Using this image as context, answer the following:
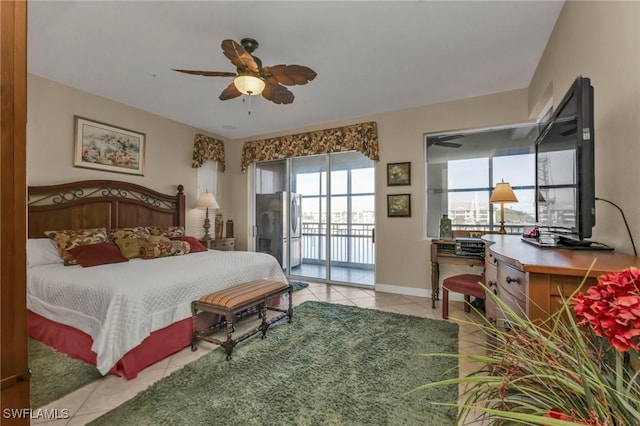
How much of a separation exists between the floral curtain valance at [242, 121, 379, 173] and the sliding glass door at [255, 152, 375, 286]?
257 millimetres

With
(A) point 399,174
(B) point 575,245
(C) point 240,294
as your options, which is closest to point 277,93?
(C) point 240,294

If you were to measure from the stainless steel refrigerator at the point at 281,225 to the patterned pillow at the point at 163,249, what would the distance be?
1.81 m

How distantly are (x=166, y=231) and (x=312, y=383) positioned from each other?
3.04 m

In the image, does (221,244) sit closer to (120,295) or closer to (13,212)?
(120,295)

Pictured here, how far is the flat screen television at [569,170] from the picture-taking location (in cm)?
126

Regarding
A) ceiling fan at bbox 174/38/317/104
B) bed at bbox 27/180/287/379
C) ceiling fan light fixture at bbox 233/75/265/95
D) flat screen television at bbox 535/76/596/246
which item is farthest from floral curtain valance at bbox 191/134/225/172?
flat screen television at bbox 535/76/596/246

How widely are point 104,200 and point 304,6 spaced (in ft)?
10.8

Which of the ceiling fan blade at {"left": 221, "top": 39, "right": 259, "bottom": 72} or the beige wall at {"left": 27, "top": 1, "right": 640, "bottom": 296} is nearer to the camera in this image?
the beige wall at {"left": 27, "top": 1, "right": 640, "bottom": 296}

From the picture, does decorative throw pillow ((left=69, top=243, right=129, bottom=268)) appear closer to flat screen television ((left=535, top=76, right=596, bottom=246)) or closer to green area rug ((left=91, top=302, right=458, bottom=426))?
green area rug ((left=91, top=302, right=458, bottom=426))

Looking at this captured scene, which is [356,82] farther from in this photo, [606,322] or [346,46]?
[606,322]

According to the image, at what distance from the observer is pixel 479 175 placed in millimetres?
3773

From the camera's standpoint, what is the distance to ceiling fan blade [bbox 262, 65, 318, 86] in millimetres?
2182

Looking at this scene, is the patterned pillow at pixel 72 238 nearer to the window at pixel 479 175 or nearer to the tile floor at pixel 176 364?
the tile floor at pixel 176 364

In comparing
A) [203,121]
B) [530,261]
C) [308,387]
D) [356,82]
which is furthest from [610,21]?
[203,121]
